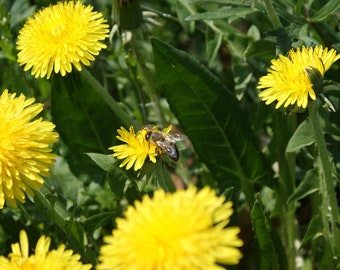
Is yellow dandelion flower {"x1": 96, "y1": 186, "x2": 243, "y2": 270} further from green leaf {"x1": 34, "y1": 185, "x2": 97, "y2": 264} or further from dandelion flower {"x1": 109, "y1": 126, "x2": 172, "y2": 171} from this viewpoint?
green leaf {"x1": 34, "y1": 185, "x2": 97, "y2": 264}

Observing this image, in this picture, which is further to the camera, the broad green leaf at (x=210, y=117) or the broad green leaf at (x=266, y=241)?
the broad green leaf at (x=210, y=117)

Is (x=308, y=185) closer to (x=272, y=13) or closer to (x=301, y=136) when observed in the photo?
(x=301, y=136)

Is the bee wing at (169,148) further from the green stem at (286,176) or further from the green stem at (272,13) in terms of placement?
the green stem at (286,176)

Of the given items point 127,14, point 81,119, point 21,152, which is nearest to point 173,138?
point 21,152

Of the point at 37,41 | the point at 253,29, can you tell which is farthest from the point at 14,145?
the point at 253,29

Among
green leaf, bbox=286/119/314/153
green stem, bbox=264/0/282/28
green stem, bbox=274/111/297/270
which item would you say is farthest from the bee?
green stem, bbox=274/111/297/270

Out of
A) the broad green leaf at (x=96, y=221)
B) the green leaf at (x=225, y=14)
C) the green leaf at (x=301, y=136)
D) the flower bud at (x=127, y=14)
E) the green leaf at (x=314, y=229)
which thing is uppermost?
the flower bud at (x=127, y=14)

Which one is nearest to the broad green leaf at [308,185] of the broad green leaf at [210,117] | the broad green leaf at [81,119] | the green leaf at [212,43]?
the broad green leaf at [210,117]
